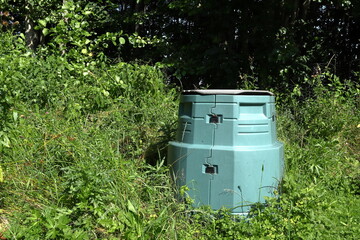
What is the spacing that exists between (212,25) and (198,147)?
4876 mm

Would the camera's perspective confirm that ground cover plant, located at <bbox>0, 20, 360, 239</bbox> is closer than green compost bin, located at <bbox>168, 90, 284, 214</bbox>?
Yes

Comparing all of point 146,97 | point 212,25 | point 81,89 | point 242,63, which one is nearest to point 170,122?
point 146,97

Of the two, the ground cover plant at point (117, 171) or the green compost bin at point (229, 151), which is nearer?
the ground cover plant at point (117, 171)

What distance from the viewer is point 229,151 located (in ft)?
8.89

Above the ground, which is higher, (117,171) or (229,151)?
(229,151)

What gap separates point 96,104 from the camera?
4465 mm

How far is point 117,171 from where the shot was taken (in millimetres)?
2672

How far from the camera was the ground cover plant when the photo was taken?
94.3 inches

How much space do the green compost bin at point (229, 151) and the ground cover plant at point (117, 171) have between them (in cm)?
13

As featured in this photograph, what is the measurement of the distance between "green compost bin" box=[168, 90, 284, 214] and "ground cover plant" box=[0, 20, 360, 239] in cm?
13

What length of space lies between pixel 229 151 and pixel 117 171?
2.69 feet

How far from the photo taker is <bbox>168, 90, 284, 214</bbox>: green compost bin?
8.97ft

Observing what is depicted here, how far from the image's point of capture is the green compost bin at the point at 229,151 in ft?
8.97

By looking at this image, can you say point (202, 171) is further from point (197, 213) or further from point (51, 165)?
point (51, 165)
